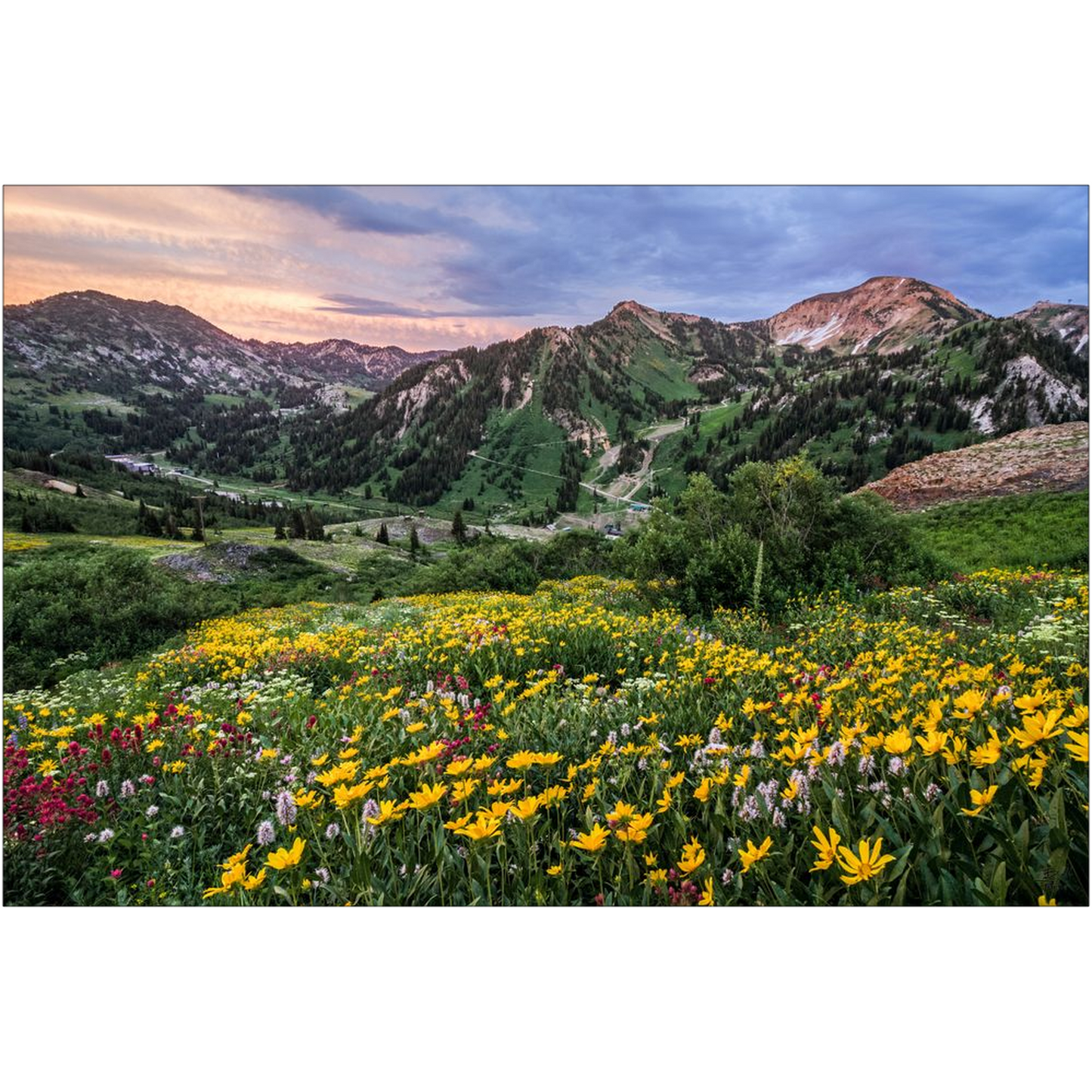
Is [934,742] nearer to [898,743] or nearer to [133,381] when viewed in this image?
[898,743]

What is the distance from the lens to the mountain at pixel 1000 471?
5.08 metres

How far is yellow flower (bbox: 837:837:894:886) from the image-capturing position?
6.24 ft

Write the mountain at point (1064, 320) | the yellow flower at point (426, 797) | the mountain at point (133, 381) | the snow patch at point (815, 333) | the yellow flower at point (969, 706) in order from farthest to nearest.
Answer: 1. the snow patch at point (815, 333)
2. the mountain at point (133, 381)
3. the mountain at point (1064, 320)
4. the yellow flower at point (969, 706)
5. the yellow flower at point (426, 797)

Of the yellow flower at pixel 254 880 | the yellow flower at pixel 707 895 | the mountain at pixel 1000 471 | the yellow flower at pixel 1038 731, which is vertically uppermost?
the mountain at pixel 1000 471

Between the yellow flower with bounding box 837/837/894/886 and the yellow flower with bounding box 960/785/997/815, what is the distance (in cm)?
36

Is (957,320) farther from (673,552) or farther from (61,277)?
(61,277)

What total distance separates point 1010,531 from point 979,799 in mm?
6468

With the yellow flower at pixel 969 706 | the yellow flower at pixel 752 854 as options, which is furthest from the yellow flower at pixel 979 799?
the yellow flower at pixel 752 854

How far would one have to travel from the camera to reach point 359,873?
216 centimetres

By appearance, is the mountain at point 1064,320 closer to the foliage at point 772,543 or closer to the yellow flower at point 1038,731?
the foliage at point 772,543

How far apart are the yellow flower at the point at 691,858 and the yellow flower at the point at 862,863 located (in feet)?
1.64

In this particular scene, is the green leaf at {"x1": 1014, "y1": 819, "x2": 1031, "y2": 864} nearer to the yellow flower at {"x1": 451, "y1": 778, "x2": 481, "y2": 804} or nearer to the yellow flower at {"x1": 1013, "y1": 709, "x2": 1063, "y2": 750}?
the yellow flower at {"x1": 1013, "y1": 709, "x2": 1063, "y2": 750}
